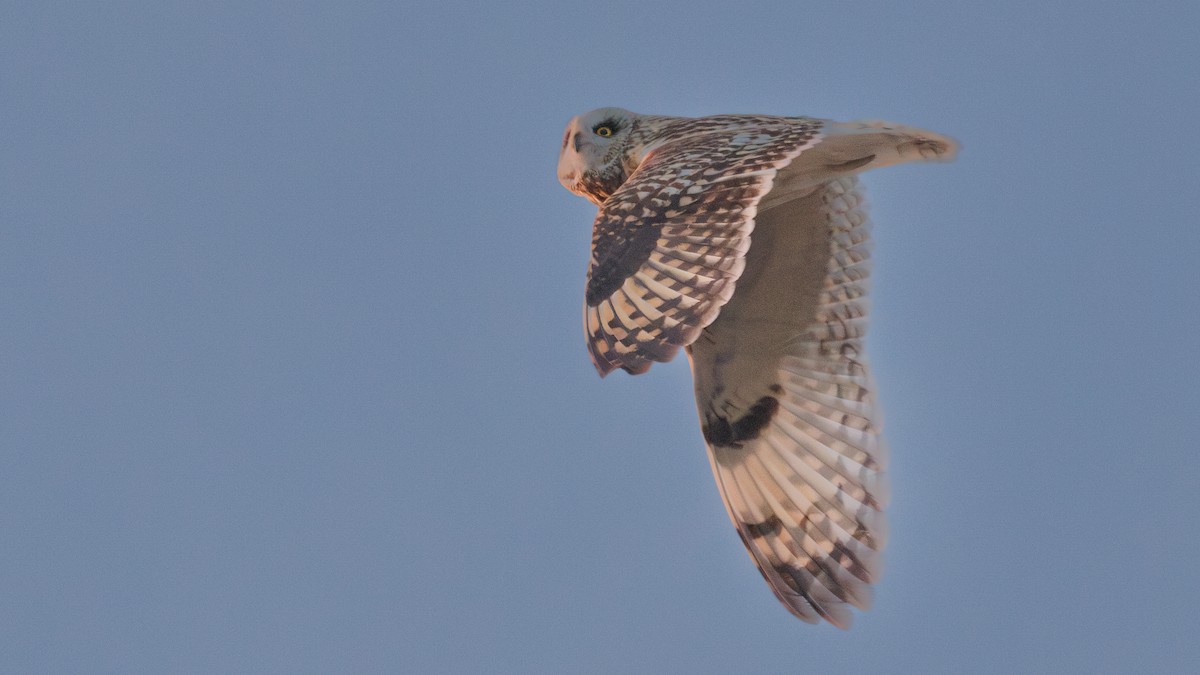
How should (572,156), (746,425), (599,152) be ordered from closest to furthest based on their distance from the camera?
(746,425)
(599,152)
(572,156)

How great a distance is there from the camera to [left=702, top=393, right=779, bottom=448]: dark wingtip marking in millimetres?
8070

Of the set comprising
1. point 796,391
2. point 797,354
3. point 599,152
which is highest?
point 599,152

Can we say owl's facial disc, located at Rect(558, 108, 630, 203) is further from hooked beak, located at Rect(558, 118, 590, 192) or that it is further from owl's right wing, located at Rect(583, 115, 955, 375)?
owl's right wing, located at Rect(583, 115, 955, 375)

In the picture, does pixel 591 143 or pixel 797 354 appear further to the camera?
pixel 591 143

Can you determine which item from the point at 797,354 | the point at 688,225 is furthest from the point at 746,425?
the point at 688,225

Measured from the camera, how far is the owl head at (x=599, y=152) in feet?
26.8

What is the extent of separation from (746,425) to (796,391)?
1.00ft

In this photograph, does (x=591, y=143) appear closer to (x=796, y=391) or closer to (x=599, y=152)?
(x=599, y=152)

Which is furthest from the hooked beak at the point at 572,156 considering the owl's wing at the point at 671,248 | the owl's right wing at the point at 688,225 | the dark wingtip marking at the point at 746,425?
the dark wingtip marking at the point at 746,425

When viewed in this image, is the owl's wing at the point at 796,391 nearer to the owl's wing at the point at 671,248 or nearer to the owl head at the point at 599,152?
the owl head at the point at 599,152

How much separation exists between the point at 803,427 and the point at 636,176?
68.8 inches

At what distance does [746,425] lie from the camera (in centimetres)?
808

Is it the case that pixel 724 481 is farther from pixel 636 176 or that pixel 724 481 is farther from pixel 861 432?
pixel 636 176

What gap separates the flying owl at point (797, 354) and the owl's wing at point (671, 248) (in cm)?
44
